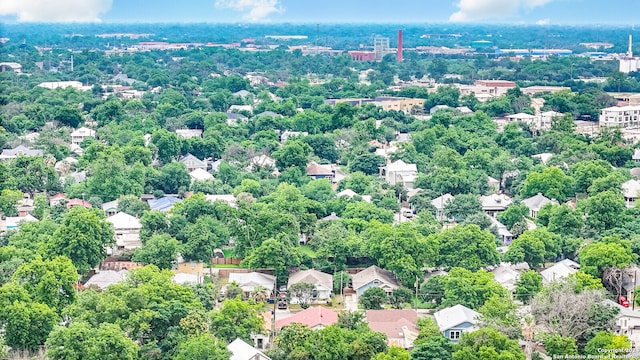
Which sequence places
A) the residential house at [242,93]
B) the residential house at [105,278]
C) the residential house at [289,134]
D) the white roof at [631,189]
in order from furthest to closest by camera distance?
the residential house at [242,93] → the residential house at [289,134] → the white roof at [631,189] → the residential house at [105,278]

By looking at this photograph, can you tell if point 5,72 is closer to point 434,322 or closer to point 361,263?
point 361,263

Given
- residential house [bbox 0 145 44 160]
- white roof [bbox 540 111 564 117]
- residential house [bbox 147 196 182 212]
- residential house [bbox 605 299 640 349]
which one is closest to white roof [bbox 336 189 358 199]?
residential house [bbox 147 196 182 212]

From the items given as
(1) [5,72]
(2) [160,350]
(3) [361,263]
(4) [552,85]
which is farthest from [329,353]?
(1) [5,72]

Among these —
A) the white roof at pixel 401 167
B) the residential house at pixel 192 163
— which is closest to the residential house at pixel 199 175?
the residential house at pixel 192 163

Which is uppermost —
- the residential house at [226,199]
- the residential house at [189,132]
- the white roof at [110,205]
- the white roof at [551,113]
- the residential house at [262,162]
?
the white roof at [551,113]

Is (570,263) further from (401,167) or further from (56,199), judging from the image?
(56,199)

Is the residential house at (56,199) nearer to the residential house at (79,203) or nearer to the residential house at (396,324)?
the residential house at (79,203)

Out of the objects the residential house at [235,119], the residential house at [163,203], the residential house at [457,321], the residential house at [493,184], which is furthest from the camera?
the residential house at [235,119]

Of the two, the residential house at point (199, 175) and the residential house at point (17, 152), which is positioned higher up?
the residential house at point (17, 152)
